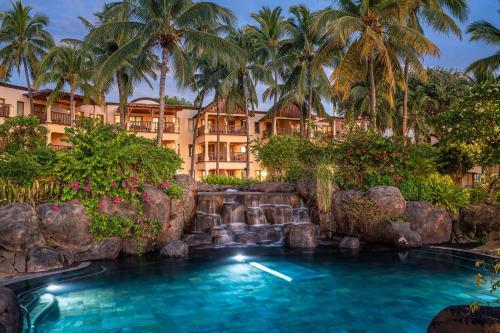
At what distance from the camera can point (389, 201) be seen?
13.5 meters

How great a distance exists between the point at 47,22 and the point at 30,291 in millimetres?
30227

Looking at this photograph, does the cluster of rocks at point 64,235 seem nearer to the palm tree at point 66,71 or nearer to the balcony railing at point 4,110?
the palm tree at point 66,71

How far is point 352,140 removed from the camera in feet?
53.6

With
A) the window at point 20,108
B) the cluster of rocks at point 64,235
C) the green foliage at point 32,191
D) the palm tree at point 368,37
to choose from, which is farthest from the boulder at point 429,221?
the window at point 20,108

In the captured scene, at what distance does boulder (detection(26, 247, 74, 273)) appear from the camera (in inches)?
359

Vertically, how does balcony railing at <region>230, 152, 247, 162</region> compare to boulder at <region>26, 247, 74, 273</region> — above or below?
above

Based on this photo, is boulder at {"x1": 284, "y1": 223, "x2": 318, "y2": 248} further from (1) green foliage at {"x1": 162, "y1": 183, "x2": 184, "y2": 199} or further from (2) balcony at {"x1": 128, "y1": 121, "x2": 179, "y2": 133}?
(2) balcony at {"x1": 128, "y1": 121, "x2": 179, "y2": 133}

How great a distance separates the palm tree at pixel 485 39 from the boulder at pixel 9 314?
80.2 feet

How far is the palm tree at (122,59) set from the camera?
758 inches

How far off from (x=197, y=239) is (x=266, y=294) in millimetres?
5822

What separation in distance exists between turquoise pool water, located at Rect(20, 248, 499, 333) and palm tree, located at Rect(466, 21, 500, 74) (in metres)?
15.2

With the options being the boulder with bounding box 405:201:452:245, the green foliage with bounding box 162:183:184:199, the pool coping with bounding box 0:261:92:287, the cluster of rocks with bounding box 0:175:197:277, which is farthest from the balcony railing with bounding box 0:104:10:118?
the boulder with bounding box 405:201:452:245

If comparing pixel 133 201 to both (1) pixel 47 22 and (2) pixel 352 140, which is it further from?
(1) pixel 47 22

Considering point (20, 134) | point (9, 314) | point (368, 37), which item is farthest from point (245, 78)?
point (9, 314)
